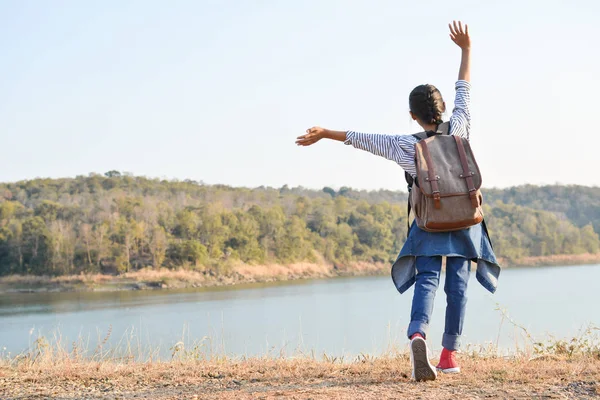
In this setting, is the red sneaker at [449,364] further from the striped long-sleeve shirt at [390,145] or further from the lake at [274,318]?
the lake at [274,318]

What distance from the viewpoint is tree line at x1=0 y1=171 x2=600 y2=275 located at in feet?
181

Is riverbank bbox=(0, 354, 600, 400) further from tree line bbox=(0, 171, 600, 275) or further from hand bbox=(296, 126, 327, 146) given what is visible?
tree line bbox=(0, 171, 600, 275)

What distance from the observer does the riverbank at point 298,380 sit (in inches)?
114

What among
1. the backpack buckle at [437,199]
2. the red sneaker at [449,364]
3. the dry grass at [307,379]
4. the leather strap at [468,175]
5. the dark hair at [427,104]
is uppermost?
the dark hair at [427,104]

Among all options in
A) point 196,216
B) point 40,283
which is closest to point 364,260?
point 196,216

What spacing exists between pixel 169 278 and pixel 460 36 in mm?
52475

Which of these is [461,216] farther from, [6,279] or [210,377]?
[6,279]

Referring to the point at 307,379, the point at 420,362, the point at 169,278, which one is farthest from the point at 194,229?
the point at 420,362

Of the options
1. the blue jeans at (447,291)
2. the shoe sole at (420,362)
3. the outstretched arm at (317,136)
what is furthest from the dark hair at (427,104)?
the shoe sole at (420,362)

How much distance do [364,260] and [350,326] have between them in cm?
5536

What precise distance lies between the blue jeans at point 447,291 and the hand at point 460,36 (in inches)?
46.2

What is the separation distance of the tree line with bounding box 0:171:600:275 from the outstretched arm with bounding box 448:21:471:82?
54.0 m

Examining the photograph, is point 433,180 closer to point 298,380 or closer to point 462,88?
point 462,88

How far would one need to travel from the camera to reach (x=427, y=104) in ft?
10.6
